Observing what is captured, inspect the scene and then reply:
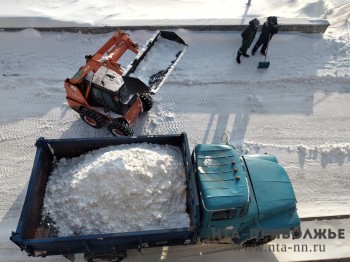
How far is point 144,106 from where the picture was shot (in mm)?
8891

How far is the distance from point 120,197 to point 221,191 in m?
1.77

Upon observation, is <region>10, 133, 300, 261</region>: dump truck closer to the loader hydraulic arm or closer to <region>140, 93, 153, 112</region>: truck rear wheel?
the loader hydraulic arm

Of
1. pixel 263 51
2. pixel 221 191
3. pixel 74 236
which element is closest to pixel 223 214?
pixel 221 191

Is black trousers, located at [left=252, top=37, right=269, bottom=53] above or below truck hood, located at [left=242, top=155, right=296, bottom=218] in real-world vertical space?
above

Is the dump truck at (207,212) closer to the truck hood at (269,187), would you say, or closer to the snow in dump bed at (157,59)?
the truck hood at (269,187)

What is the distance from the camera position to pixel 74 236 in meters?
5.73

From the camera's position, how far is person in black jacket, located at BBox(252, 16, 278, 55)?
9.69 metres

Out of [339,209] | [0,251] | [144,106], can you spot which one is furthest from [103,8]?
[339,209]

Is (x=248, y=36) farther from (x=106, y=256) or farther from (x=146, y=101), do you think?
(x=106, y=256)

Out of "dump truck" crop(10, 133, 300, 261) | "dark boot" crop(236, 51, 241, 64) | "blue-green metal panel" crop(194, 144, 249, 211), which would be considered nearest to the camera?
"dump truck" crop(10, 133, 300, 261)

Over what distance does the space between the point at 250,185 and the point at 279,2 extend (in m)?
8.02

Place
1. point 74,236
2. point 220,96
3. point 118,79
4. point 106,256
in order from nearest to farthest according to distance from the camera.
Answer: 1. point 74,236
2. point 106,256
3. point 118,79
4. point 220,96

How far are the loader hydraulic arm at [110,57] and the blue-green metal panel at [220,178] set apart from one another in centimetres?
286

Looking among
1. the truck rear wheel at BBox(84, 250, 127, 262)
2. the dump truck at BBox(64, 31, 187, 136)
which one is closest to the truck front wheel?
the truck rear wheel at BBox(84, 250, 127, 262)
